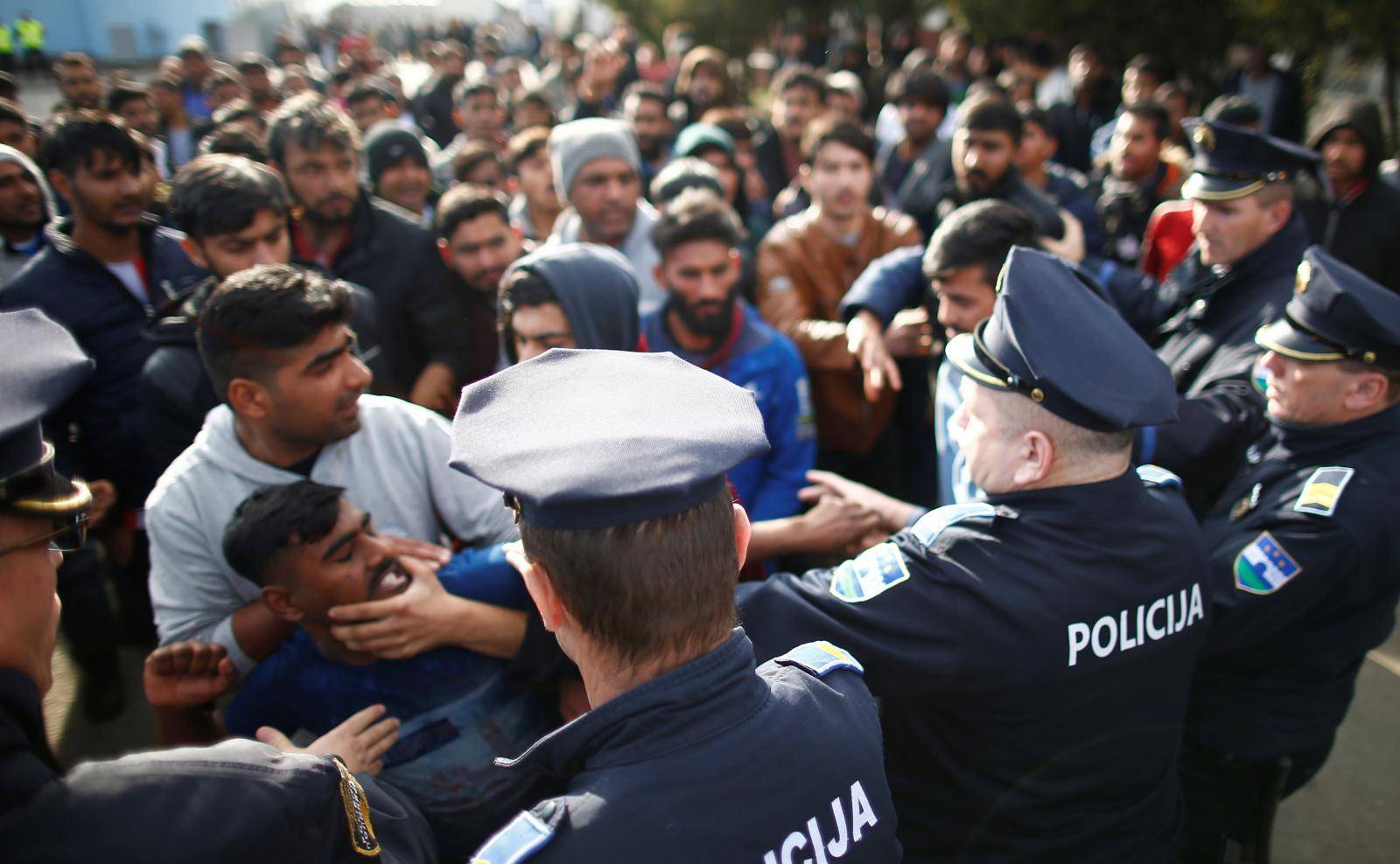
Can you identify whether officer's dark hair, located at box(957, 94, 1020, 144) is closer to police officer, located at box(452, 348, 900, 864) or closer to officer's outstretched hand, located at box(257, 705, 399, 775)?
police officer, located at box(452, 348, 900, 864)

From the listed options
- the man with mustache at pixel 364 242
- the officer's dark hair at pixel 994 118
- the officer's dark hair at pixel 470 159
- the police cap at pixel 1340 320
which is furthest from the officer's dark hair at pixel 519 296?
the officer's dark hair at pixel 470 159

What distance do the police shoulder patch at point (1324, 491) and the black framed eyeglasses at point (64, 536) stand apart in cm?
239

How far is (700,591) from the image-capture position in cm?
108

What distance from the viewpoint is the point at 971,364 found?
1.83 metres

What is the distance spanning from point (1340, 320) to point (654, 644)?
197cm

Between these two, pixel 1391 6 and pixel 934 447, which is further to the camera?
pixel 1391 6

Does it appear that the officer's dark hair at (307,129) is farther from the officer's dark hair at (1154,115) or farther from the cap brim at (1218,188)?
the officer's dark hair at (1154,115)

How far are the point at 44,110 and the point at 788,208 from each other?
1755 centimetres

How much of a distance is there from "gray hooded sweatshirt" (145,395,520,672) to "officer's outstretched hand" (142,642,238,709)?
123mm

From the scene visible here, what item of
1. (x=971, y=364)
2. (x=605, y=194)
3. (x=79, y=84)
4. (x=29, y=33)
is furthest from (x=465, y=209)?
(x=29, y=33)

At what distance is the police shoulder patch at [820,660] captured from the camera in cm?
124

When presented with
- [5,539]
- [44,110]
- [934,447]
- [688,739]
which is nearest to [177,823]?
[5,539]

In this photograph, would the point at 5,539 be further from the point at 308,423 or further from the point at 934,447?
the point at 934,447

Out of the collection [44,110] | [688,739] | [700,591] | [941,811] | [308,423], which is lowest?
[44,110]
